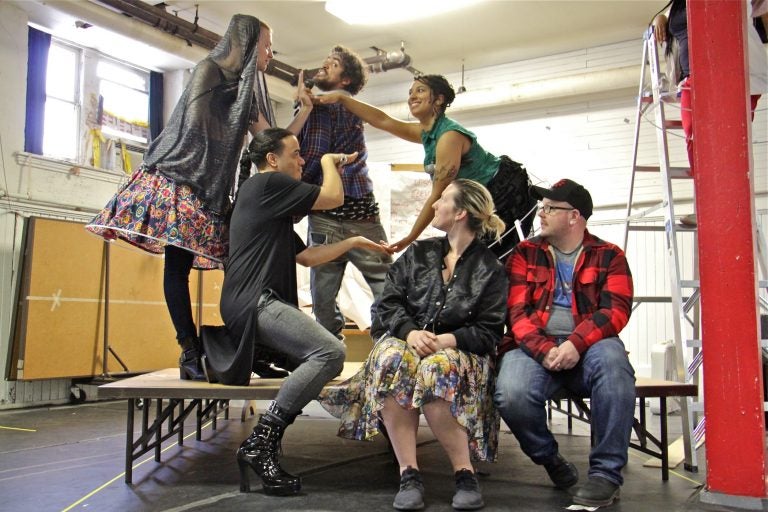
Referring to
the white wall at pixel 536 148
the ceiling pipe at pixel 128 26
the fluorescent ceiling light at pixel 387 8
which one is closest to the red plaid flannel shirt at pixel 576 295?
the white wall at pixel 536 148

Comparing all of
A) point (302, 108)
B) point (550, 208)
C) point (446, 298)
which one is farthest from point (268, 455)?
point (302, 108)

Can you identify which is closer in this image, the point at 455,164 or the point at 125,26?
the point at 455,164

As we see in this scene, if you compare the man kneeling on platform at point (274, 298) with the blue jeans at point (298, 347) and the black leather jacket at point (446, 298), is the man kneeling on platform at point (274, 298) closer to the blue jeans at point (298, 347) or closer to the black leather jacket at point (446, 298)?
the blue jeans at point (298, 347)

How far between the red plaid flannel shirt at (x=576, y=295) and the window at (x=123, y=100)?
6.26 metres

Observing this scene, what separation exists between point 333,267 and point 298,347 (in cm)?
91

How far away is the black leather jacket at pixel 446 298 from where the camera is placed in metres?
2.65

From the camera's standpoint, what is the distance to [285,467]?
329 cm

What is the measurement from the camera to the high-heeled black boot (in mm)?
2586

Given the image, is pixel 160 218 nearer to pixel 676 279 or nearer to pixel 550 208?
pixel 550 208

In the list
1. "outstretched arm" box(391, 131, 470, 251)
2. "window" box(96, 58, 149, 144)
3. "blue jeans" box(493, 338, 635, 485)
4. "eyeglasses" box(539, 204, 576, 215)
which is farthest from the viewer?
"window" box(96, 58, 149, 144)

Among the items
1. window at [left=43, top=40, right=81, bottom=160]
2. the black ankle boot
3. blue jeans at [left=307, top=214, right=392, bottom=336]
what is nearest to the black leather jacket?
blue jeans at [left=307, top=214, right=392, bottom=336]

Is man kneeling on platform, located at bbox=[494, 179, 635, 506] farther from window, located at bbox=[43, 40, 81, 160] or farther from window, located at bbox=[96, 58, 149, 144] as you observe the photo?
window, located at bbox=[96, 58, 149, 144]

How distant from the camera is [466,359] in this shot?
8.36ft

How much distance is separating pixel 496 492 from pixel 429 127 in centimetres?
174
